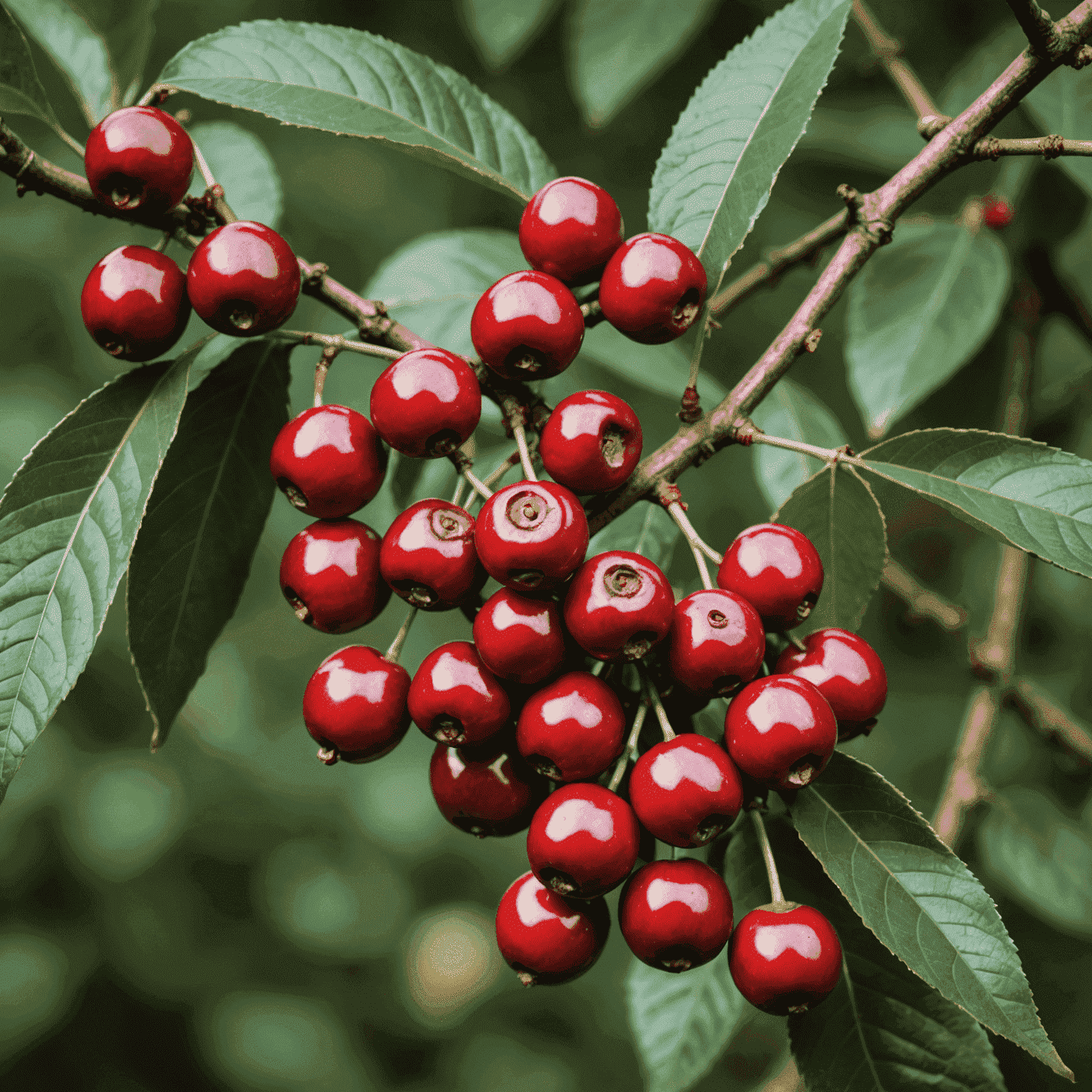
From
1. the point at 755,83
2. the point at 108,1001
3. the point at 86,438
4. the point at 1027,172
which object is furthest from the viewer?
the point at 108,1001

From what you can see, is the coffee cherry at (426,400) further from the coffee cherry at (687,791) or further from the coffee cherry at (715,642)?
the coffee cherry at (687,791)

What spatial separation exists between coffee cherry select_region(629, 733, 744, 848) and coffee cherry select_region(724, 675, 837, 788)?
3 cm

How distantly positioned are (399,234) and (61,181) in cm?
240

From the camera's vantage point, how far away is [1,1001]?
3.20 metres

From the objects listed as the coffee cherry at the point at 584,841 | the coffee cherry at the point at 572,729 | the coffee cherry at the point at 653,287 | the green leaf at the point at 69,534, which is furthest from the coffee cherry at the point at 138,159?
the coffee cherry at the point at 584,841

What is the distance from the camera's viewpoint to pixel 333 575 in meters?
1.20

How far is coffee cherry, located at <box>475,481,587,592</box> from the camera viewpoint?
1.03m

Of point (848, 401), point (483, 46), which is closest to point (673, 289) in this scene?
point (483, 46)

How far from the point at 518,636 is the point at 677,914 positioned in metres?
0.36

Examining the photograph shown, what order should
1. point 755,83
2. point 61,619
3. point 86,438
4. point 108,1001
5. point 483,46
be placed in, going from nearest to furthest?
point 61,619, point 86,438, point 755,83, point 483,46, point 108,1001

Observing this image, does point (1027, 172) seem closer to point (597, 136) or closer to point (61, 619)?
point (597, 136)

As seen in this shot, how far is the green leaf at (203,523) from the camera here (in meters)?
1.40

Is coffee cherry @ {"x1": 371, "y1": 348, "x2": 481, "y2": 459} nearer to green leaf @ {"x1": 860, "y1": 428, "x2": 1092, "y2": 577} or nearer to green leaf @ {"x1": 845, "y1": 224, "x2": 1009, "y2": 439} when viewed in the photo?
green leaf @ {"x1": 860, "y1": 428, "x2": 1092, "y2": 577}

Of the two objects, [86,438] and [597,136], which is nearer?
[86,438]
